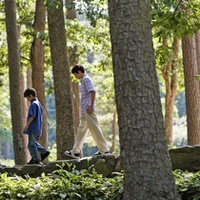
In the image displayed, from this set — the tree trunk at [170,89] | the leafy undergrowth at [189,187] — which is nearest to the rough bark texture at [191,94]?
the tree trunk at [170,89]

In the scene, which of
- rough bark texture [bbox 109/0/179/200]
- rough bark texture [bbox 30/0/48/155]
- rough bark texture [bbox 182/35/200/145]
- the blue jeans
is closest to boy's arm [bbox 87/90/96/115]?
the blue jeans

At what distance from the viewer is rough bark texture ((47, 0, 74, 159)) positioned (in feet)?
31.4

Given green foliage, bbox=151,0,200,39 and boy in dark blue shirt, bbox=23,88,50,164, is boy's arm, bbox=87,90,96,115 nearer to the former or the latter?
boy in dark blue shirt, bbox=23,88,50,164

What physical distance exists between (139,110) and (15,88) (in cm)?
608

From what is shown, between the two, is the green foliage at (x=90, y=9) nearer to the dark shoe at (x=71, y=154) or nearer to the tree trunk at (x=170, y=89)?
the dark shoe at (x=71, y=154)

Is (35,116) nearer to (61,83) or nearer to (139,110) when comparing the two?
(61,83)

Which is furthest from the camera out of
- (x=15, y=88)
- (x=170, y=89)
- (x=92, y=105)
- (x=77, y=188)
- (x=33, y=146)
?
(x=170, y=89)

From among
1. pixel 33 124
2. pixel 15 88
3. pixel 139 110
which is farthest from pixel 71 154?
pixel 139 110

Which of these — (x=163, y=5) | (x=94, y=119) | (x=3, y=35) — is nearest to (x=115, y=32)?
(x=163, y=5)

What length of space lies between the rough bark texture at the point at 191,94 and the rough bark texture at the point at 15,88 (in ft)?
17.0

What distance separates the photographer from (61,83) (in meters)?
9.66

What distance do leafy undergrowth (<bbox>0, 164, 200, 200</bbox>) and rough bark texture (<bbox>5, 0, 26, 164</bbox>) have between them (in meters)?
3.26

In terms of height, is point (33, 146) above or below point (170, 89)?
below

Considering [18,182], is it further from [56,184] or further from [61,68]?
[61,68]
